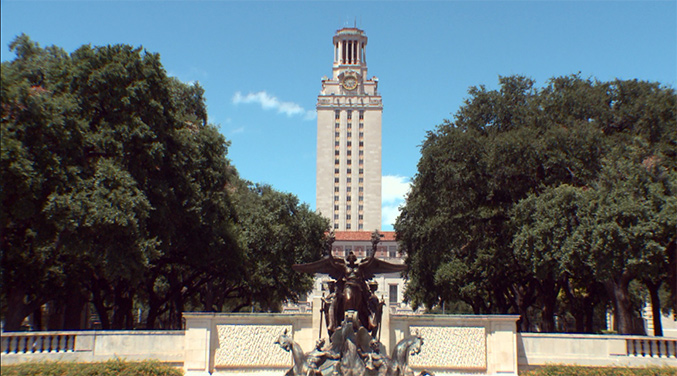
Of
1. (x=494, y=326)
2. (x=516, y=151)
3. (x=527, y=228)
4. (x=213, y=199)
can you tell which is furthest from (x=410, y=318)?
(x=213, y=199)

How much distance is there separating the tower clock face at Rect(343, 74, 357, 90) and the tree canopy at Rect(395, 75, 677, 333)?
320ft

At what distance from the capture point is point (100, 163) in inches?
973

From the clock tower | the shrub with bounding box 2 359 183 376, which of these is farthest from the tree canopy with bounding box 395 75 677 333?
the clock tower

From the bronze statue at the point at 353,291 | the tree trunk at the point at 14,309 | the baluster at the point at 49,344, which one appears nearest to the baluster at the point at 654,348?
the bronze statue at the point at 353,291

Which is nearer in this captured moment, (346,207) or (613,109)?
(613,109)

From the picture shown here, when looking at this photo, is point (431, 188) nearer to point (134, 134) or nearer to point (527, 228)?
point (527, 228)

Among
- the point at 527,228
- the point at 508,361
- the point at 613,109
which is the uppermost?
the point at 613,109

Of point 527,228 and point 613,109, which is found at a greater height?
point 613,109

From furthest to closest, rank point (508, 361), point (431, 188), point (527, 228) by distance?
point (431, 188), point (527, 228), point (508, 361)

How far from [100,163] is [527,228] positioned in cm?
2011

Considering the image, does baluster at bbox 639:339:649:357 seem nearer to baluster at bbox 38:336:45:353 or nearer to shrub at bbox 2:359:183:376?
shrub at bbox 2:359:183:376

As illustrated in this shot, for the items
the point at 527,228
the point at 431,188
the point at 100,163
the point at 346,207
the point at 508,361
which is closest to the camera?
the point at 508,361

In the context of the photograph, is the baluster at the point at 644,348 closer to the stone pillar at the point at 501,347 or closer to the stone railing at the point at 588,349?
the stone railing at the point at 588,349

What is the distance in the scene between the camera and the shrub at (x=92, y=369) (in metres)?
16.8
